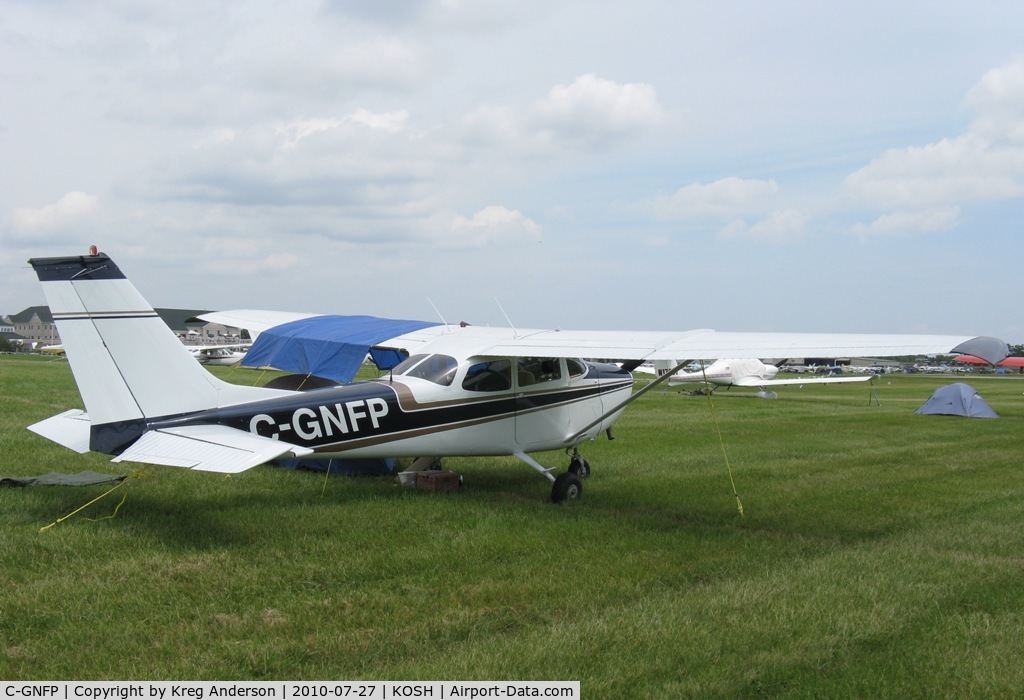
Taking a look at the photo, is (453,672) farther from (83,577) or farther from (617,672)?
(83,577)

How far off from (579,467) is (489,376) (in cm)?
194

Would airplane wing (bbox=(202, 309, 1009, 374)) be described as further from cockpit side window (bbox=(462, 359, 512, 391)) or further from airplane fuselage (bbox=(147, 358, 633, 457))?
airplane fuselage (bbox=(147, 358, 633, 457))

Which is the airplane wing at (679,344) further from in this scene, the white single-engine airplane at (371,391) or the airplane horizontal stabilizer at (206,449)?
the airplane horizontal stabilizer at (206,449)

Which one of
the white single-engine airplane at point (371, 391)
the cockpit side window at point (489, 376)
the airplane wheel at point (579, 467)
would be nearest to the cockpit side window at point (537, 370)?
the white single-engine airplane at point (371, 391)

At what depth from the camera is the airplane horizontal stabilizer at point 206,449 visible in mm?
6070

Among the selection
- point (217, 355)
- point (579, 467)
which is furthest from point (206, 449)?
point (217, 355)

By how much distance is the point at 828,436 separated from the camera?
16.1 metres

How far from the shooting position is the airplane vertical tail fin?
6598 millimetres

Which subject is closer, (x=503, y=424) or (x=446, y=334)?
(x=503, y=424)

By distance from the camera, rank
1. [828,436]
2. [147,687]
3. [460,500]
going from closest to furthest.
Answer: [147,687] → [460,500] → [828,436]

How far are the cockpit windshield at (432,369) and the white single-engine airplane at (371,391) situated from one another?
0.05 feet

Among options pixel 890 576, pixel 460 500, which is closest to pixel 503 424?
pixel 460 500

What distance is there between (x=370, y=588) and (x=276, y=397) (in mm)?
2609

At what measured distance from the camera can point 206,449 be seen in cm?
642
